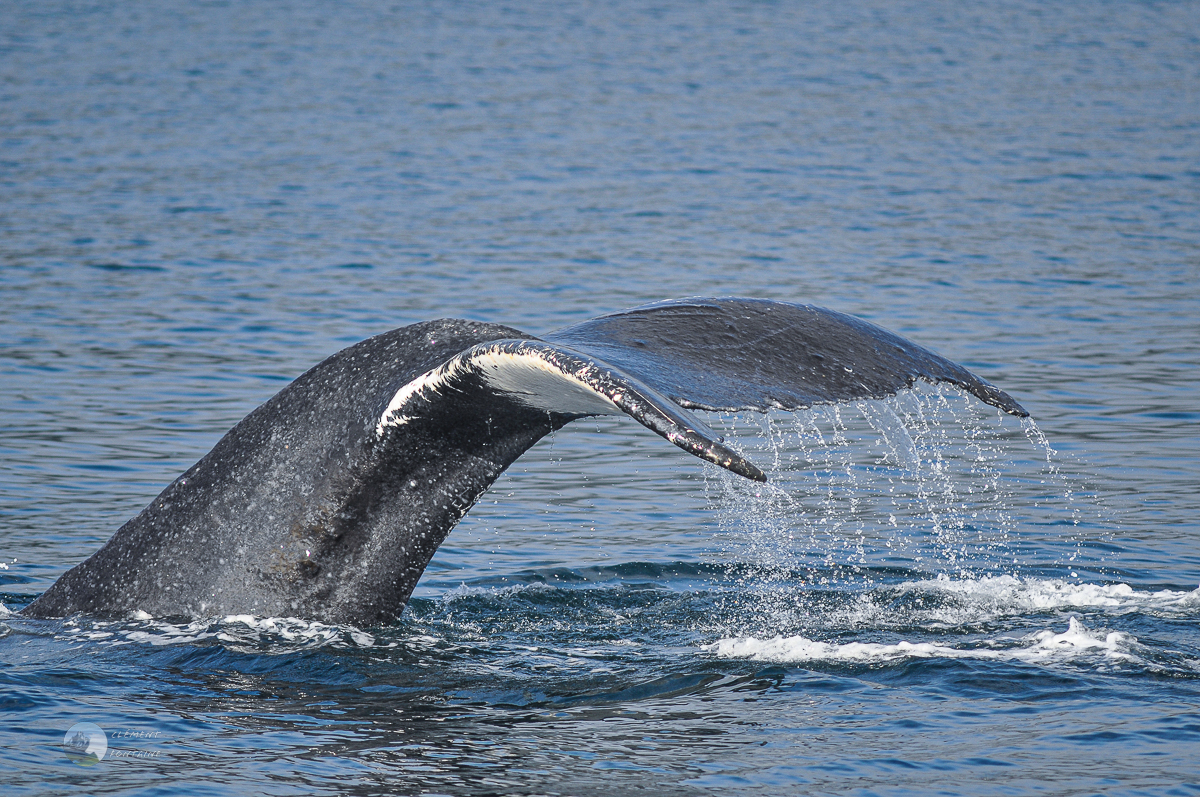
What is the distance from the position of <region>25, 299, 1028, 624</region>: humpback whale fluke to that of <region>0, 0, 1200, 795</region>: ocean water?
0.23 meters

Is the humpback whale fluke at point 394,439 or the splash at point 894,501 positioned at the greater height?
the humpback whale fluke at point 394,439

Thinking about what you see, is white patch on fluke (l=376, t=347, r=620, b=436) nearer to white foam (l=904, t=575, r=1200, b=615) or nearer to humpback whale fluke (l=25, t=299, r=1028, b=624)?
humpback whale fluke (l=25, t=299, r=1028, b=624)

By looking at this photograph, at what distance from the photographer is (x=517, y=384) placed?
4.52m

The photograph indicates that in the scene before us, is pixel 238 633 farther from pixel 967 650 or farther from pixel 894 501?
pixel 894 501

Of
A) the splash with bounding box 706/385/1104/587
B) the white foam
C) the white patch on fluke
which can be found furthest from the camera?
the splash with bounding box 706/385/1104/587

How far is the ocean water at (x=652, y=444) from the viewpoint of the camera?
5.12 m

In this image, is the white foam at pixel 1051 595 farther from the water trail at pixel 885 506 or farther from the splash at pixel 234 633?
the splash at pixel 234 633

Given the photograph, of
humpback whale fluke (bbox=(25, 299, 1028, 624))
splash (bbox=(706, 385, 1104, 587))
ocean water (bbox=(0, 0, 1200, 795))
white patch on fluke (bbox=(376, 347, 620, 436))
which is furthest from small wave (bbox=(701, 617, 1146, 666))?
white patch on fluke (bbox=(376, 347, 620, 436))

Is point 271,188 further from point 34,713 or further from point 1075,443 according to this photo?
point 34,713

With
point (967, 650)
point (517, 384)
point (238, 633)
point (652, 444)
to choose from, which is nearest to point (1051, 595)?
point (967, 650)

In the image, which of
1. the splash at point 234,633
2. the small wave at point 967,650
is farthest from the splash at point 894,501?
the splash at point 234,633

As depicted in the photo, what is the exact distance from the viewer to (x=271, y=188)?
23.9 m

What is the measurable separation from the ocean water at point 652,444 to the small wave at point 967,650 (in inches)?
1.0

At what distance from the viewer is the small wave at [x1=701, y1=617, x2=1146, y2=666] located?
593cm
